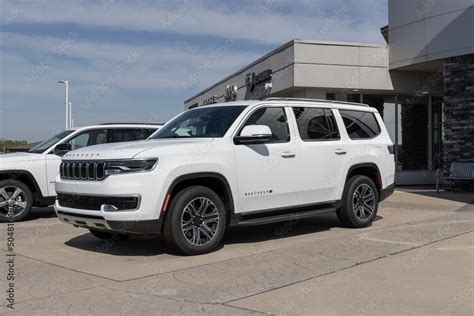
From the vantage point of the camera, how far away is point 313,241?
7801mm

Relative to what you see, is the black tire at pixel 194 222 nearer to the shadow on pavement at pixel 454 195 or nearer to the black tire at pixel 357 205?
the black tire at pixel 357 205

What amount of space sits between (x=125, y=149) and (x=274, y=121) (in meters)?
2.27

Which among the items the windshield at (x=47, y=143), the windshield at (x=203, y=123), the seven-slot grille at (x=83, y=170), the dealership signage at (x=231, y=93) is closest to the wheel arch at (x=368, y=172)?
the windshield at (x=203, y=123)

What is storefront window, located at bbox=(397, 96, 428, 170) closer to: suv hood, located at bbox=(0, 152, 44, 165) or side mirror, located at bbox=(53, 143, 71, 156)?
side mirror, located at bbox=(53, 143, 71, 156)

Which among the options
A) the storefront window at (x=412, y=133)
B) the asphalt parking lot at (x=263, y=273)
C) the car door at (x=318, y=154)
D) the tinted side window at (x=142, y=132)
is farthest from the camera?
the storefront window at (x=412, y=133)

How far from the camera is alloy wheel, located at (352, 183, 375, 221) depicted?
8805mm

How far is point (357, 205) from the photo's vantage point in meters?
8.83

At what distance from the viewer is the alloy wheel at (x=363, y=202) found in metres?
8.80

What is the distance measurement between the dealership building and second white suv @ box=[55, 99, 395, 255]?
289 inches

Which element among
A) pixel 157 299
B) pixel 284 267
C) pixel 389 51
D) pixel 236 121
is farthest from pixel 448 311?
pixel 389 51

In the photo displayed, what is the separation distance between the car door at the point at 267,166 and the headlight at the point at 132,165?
4.03 ft

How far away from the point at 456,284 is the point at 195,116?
423 centimetres

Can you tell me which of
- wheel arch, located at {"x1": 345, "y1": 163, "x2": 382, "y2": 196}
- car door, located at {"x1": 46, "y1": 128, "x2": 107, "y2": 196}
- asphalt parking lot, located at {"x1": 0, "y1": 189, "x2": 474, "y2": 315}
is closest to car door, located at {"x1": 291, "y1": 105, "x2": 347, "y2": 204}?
wheel arch, located at {"x1": 345, "y1": 163, "x2": 382, "y2": 196}

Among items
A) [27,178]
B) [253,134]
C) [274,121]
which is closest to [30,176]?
[27,178]
